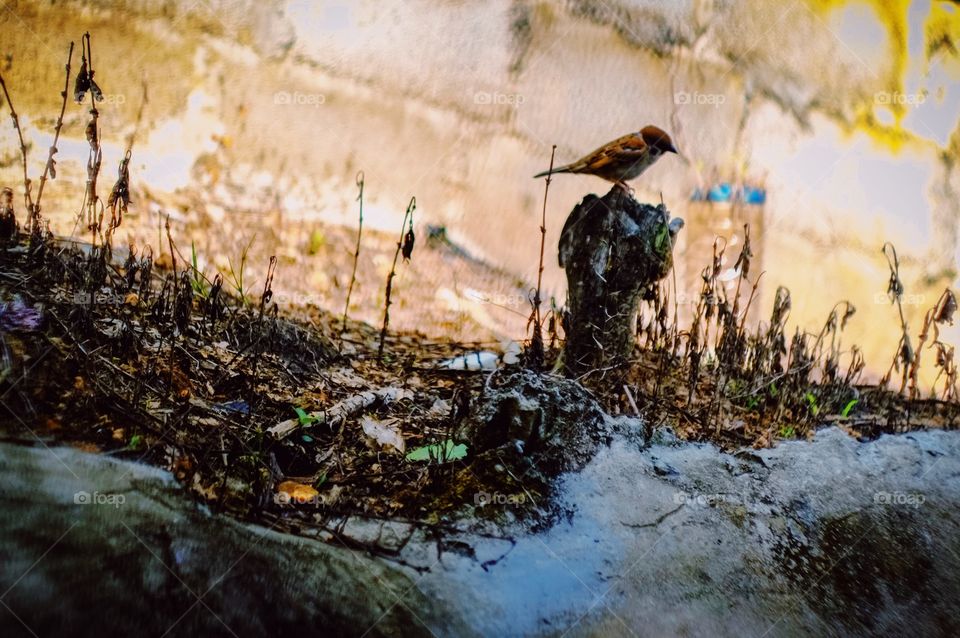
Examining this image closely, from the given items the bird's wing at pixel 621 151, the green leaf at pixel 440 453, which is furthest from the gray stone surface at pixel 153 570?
the bird's wing at pixel 621 151

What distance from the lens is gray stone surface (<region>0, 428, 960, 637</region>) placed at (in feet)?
4.65

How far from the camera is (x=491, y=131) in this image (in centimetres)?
579

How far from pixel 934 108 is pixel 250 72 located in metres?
7.84

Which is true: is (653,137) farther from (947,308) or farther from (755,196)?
(755,196)

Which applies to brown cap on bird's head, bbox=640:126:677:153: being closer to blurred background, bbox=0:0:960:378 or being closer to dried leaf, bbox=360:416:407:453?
blurred background, bbox=0:0:960:378

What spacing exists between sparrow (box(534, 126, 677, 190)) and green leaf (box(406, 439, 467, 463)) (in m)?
1.74

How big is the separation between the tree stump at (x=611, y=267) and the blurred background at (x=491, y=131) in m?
0.78

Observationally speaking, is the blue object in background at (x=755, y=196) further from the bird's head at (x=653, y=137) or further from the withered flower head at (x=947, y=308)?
the bird's head at (x=653, y=137)

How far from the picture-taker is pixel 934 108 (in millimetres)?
6980

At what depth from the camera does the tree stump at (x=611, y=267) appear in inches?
130

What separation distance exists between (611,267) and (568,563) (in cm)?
184

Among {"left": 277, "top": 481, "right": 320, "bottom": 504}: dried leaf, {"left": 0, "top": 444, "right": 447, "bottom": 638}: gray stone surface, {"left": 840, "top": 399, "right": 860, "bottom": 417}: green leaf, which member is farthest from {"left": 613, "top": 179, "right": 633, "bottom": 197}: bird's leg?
{"left": 0, "top": 444, "right": 447, "bottom": 638}: gray stone surface

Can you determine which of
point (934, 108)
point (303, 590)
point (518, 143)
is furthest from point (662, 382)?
point (934, 108)

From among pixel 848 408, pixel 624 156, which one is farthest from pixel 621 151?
pixel 848 408
